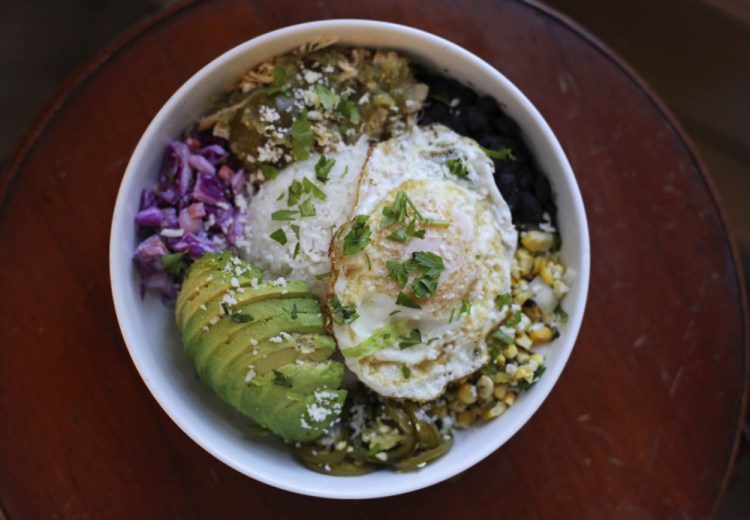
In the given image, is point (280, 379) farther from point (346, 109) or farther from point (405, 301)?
point (346, 109)

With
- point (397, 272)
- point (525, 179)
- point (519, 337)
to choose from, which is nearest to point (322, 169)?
point (397, 272)

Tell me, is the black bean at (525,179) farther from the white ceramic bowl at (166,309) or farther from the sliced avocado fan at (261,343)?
the sliced avocado fan at (261,343)

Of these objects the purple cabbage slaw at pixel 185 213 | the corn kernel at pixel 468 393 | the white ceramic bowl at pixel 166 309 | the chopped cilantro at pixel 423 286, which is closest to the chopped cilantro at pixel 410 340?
the chopped cilantro at pixel 423 286

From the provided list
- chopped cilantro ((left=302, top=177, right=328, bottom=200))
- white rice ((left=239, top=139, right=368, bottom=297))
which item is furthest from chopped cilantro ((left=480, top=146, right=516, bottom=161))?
chopped cilantro ((left=302, top=177, right=328, bottom=200))

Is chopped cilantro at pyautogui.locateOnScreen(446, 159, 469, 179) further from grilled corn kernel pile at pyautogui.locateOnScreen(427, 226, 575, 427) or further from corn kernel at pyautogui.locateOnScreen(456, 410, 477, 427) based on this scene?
corn kernel at pyautogui.locateOnScreen(456, 410, 477, 427)

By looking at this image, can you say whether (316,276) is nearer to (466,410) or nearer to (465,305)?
(465,305)

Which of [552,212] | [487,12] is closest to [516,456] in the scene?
[552,212]
